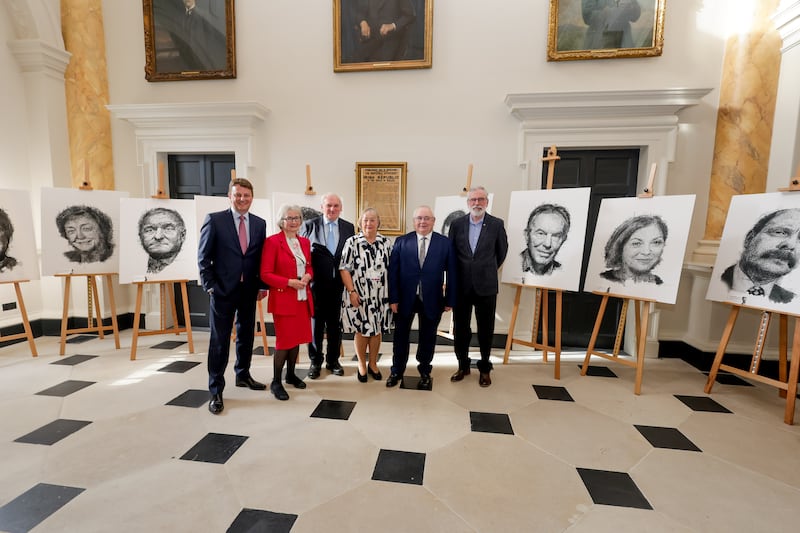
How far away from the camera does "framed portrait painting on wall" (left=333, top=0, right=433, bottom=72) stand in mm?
3887

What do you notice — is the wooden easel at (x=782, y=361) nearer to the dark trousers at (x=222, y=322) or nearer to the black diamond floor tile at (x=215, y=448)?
the black diamond floor tile at (x=215, y=448)

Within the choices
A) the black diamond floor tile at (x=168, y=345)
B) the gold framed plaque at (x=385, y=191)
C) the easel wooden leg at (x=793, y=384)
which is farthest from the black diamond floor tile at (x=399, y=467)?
the black diamond floor tile at (x=168, y=345)

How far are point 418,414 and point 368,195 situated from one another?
2.45 m

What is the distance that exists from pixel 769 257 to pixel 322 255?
347cm

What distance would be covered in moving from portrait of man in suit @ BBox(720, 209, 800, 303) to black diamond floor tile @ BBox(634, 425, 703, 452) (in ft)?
4.34

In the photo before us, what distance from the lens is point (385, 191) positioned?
4098 mm

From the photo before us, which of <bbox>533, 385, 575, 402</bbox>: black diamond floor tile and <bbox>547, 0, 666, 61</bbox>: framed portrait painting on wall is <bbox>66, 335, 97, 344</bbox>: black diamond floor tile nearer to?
<bbox>533, 385, 575, 402</bbox>: black diamond floor tile

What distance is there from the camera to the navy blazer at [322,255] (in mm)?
3105

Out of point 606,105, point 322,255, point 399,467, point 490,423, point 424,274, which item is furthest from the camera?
point 606,105

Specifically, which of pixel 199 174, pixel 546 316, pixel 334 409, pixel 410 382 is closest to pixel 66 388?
pixel 334 409

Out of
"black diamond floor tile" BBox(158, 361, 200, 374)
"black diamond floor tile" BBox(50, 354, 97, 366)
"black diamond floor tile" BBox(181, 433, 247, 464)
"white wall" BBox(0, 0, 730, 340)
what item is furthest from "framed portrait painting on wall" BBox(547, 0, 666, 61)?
"black diamond floor tile" BBox(50, 354, 97, 366)

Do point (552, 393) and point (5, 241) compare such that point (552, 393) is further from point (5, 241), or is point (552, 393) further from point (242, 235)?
point (5, 241)

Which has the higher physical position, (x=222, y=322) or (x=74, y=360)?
(x=222, y=322)

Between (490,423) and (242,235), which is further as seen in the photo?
(242,235)
